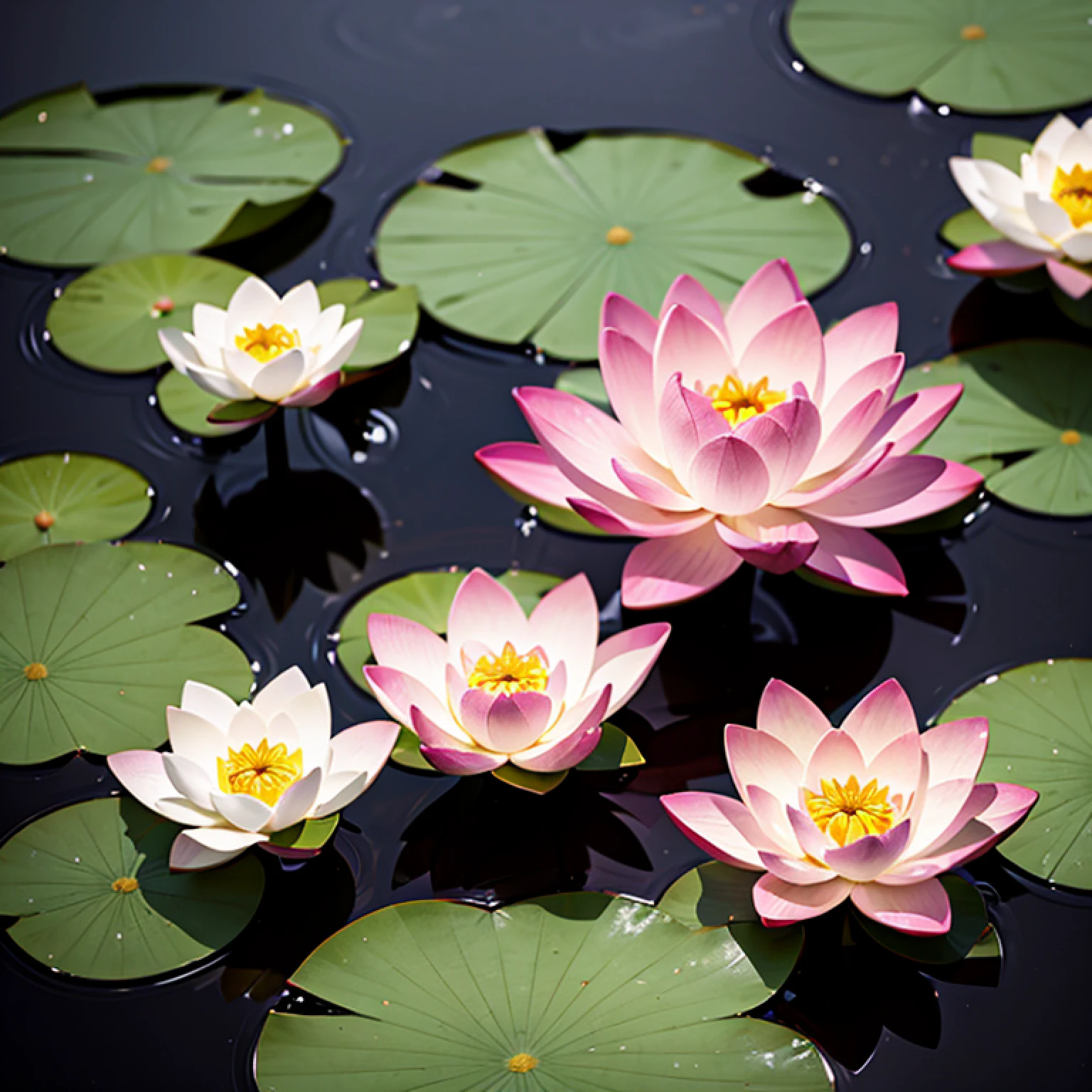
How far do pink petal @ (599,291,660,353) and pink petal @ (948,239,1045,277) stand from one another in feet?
2.16

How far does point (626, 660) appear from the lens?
5.43 feet

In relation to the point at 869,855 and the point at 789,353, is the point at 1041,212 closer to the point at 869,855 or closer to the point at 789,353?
the point at 789,353

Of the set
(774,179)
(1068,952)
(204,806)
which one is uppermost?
(774,179)

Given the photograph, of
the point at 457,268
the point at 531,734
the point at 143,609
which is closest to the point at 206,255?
the point at 457,268

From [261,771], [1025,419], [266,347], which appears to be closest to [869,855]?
[261,771]

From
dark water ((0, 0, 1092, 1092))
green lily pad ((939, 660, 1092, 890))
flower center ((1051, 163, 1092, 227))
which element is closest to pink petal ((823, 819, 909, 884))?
dark water ((0, 0, 1092, 1092))

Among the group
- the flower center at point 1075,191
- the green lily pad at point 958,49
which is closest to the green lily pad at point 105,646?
the flower center at point 1075,191

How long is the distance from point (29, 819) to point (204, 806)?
0.26 m

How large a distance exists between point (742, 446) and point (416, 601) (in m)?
0.51

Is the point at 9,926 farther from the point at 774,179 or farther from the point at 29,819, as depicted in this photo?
the point at 774,179

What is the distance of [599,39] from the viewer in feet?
9.50

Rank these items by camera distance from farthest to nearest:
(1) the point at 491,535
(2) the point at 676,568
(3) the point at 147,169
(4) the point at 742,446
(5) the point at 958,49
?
(5) the point at 958,49 < (3) the point at 147,169 < (1) the point at 491,535 < (2) the point at 676,568 < (4) the point at 742,446

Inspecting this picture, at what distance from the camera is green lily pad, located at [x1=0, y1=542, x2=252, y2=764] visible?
66.6 inches

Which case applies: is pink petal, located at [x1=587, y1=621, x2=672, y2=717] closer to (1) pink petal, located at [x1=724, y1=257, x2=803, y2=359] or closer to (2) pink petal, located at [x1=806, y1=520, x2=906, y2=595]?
(2) pink petal, located at [x1=806, y1=520, x2=906, y2=595]
